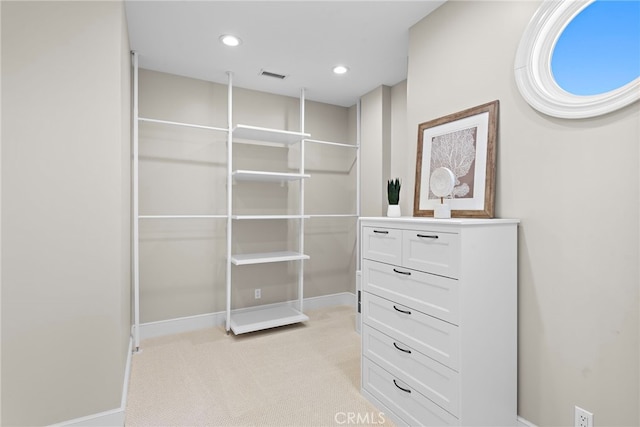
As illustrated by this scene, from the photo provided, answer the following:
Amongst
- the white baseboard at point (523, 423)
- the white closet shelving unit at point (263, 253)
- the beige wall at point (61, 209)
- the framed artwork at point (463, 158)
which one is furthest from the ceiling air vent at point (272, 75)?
the white baseboard at point (523, 423)

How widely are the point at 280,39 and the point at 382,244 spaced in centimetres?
176

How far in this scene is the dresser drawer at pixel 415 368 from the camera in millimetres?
1499

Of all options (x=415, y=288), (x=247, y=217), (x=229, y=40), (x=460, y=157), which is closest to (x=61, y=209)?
(x=247, y=217)

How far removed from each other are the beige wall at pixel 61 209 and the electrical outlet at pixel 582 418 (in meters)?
2.25

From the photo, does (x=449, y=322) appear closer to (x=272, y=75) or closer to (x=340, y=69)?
(x=340, y=69)

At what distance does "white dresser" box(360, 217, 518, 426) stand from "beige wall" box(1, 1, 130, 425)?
1512 millimetres

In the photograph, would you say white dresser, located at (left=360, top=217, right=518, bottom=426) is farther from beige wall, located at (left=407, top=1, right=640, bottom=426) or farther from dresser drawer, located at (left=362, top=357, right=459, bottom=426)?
beige wall, located at (left=407, top=1, right=640, bottom=426)

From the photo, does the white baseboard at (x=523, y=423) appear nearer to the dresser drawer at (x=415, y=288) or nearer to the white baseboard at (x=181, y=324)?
the dresser drawer at (x=415, y=288)

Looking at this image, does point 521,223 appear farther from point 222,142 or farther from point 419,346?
point 222,142

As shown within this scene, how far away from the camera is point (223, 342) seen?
2916 millimetres

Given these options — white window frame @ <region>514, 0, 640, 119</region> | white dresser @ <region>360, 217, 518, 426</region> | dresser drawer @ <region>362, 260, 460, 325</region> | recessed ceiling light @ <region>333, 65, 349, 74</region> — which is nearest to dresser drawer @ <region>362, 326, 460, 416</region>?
white dresser @ <region>360, 217, 518, 426</region>

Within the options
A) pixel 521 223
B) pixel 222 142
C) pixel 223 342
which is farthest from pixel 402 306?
pixel 222 142

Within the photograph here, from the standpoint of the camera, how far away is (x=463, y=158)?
6.32 ft

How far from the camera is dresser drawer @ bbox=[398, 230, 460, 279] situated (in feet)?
4.90
